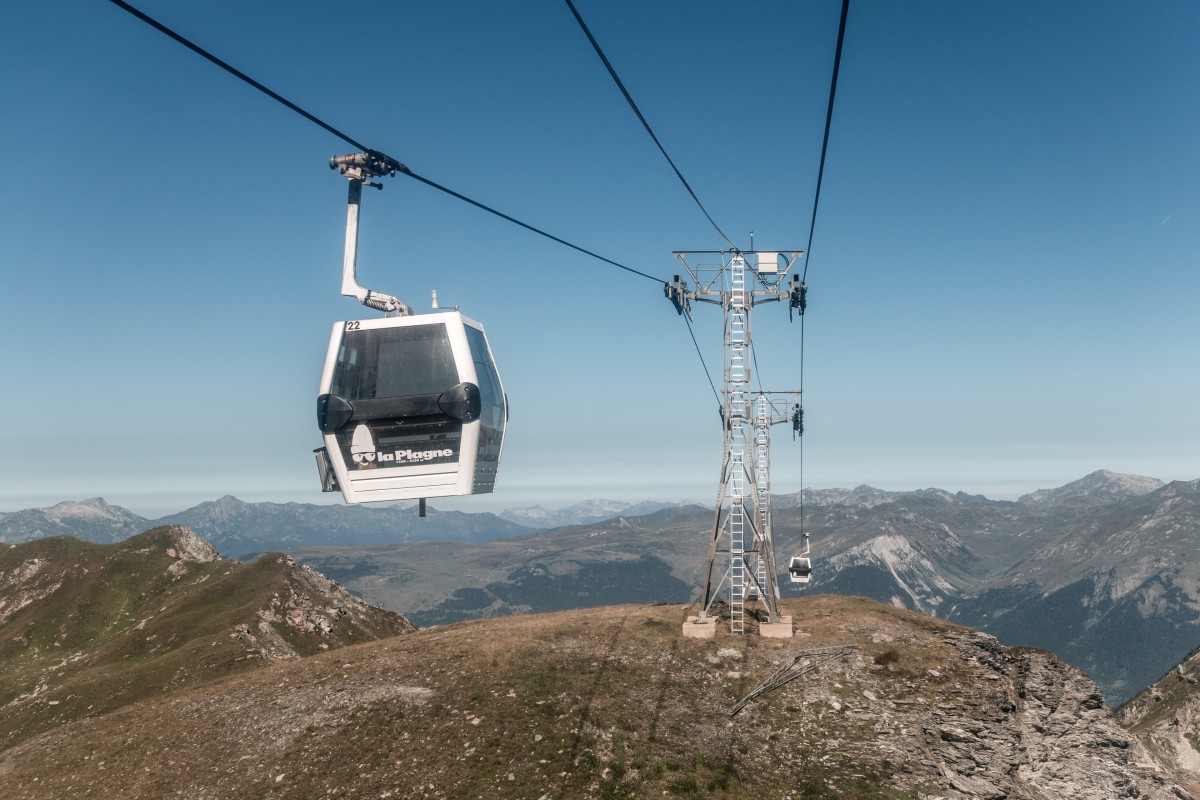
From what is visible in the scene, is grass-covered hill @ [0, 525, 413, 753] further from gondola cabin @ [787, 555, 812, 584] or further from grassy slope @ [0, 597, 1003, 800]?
gondola cabin @ [787, 555, 812, 584]

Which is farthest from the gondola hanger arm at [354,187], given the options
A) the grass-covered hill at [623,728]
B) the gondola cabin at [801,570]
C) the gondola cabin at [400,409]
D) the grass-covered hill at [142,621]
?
the grass-covered hill at [142,621]

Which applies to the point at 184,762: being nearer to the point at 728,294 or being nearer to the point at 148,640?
the point at 728,294

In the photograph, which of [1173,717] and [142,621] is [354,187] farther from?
[1173,717]

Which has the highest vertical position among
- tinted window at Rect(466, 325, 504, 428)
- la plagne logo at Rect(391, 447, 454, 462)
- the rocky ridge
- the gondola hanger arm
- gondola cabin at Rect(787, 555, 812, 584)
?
the gondola hanger arm

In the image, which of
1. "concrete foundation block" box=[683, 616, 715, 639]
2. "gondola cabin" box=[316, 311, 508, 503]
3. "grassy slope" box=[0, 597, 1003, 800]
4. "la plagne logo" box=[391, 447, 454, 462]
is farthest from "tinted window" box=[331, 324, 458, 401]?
"concrete foundation block" box=[683, 616, 715, 639]

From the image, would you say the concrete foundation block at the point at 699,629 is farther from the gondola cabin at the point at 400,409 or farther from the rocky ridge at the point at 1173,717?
the rocky ridge at the point at 1173,717

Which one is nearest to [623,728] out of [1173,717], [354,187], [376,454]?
[376,454]

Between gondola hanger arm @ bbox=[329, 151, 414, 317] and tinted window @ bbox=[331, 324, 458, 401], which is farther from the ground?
gondola hanger arm @ bbox=[329, 151, 414, 317]

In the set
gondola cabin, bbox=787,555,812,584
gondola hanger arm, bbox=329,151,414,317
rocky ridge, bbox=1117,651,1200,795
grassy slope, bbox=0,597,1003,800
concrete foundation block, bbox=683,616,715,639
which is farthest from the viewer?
rocky ridge, bbox=1117,651,1200,795
